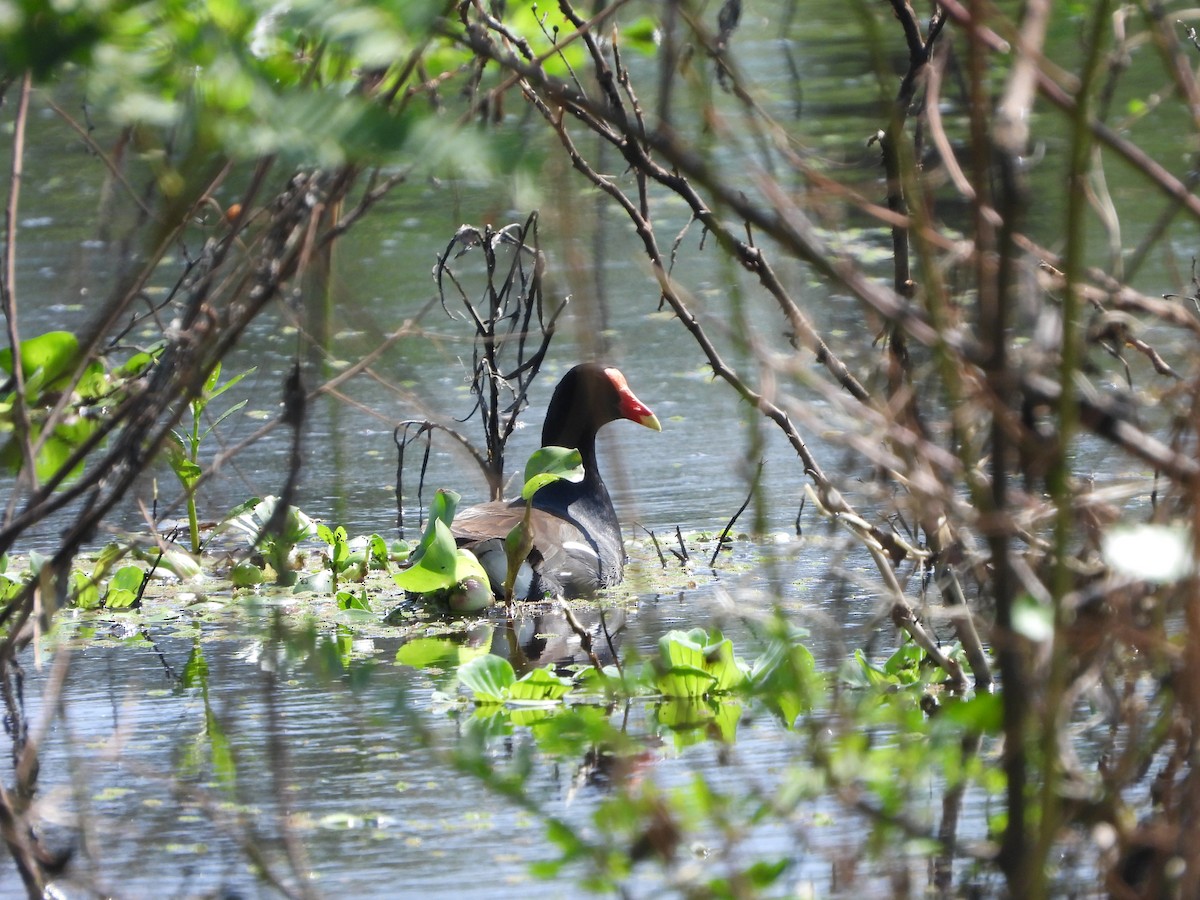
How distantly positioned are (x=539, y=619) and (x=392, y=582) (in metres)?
0.70

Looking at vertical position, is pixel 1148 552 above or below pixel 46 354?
below

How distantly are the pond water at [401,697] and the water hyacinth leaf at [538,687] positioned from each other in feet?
0.43

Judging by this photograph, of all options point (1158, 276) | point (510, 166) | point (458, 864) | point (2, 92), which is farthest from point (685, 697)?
point (1158, 276)

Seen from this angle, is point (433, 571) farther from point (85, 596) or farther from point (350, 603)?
point (85, 596)

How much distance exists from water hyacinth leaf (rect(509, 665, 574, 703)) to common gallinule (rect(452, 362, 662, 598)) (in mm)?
1056

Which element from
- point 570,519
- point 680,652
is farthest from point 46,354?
point 570,519

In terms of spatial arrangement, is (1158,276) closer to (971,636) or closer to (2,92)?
(971,636)

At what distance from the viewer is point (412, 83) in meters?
2.70

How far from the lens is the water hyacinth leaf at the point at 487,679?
3973mm

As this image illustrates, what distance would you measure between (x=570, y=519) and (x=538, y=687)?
2277mm

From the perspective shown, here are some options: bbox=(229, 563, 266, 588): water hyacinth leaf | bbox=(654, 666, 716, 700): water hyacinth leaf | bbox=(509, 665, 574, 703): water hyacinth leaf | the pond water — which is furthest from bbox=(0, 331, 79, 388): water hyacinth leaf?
bbox=(229, 563, 266, 588): water hyacinth leaf

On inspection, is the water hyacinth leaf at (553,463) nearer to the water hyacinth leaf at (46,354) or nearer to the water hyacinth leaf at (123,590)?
the water hyacinth leaf at (123,590)

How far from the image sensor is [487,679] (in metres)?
3.99

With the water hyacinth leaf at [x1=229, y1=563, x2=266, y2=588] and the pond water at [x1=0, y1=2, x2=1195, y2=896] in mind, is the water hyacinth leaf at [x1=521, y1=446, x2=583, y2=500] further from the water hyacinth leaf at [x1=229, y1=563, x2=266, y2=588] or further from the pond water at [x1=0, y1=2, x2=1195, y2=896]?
the water hyacinth leaf at [x1=229, y1=563, x2=266, y2=588]
